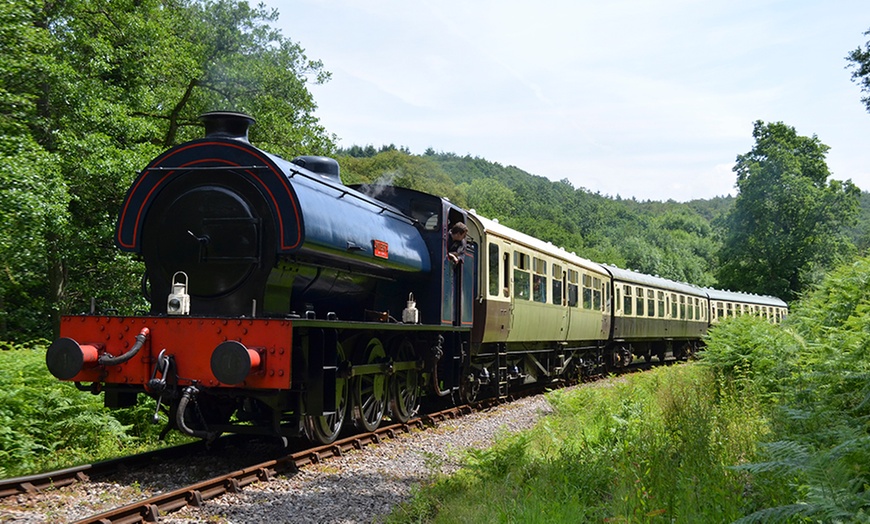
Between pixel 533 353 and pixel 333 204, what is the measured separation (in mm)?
9217

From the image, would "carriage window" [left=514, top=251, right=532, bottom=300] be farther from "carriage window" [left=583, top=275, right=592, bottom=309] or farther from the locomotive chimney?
the locomotive chimney

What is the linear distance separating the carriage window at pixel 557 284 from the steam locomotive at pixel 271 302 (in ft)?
16.6

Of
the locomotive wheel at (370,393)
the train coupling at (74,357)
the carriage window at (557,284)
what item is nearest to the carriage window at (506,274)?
the carriage window at (557,284)

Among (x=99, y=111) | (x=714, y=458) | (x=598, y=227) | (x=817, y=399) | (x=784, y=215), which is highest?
(x=598, y=227)

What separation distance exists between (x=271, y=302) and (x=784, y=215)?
44.7 meters

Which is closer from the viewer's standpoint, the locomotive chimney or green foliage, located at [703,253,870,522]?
green foliage, located at [703,253,870,522]

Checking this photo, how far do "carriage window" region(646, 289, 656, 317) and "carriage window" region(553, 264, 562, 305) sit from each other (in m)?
8.88

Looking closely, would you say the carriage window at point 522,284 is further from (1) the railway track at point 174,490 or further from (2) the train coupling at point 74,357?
(2) the train coupling at point 74,357

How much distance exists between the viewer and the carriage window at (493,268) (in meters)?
13.1

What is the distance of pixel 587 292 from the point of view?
63.4 ft

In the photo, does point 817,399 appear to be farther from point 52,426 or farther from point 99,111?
point 99,111

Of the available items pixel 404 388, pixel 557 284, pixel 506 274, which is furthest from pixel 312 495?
pixel 557 284

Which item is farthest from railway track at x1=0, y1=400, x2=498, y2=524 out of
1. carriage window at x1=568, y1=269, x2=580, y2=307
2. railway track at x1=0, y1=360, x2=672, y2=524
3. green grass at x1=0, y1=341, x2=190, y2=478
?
carriage window at x1=568, y1=269, x2=580, y2=307

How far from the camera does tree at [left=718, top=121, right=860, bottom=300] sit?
45.1 meters
